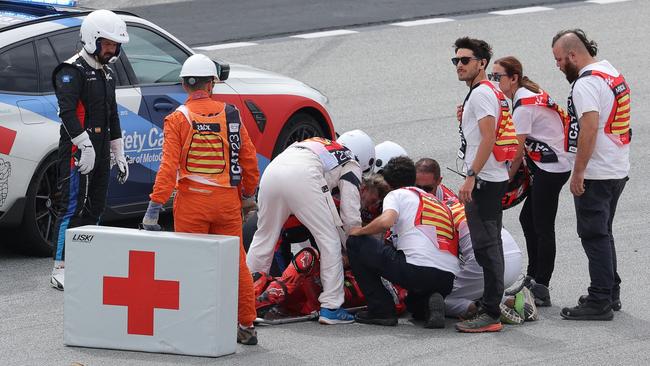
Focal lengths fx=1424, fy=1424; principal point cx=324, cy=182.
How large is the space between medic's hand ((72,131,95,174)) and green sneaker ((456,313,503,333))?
107 inches

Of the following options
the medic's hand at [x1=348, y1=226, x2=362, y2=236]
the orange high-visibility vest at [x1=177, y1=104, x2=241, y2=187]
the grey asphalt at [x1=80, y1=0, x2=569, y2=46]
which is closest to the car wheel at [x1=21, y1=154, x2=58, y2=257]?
the orange high-visibility vest at [x1=177, y1=104, x2=241, y2=187]

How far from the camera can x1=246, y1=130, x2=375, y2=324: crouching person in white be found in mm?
9055

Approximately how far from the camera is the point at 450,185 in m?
12.7

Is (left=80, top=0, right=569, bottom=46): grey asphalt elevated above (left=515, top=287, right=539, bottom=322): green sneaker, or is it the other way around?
(left=80, top=0, right=569, bottom=46): grey asphalt

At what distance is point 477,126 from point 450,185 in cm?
399

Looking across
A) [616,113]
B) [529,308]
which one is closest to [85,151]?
[529,308]

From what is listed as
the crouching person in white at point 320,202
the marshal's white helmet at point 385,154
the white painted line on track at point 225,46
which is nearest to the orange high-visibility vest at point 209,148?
the crouching person in white at point 320,202

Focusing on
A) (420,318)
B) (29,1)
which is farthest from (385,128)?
(420,318)

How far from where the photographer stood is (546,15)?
63.5ft

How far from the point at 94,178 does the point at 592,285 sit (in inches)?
136

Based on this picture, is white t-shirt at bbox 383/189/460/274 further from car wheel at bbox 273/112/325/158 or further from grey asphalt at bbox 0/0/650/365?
car wheel at bbox 273/112/325/158

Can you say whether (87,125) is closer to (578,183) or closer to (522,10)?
(578,183)

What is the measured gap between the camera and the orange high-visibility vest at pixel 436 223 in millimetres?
9008

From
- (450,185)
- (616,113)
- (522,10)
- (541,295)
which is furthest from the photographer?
(522,10)
